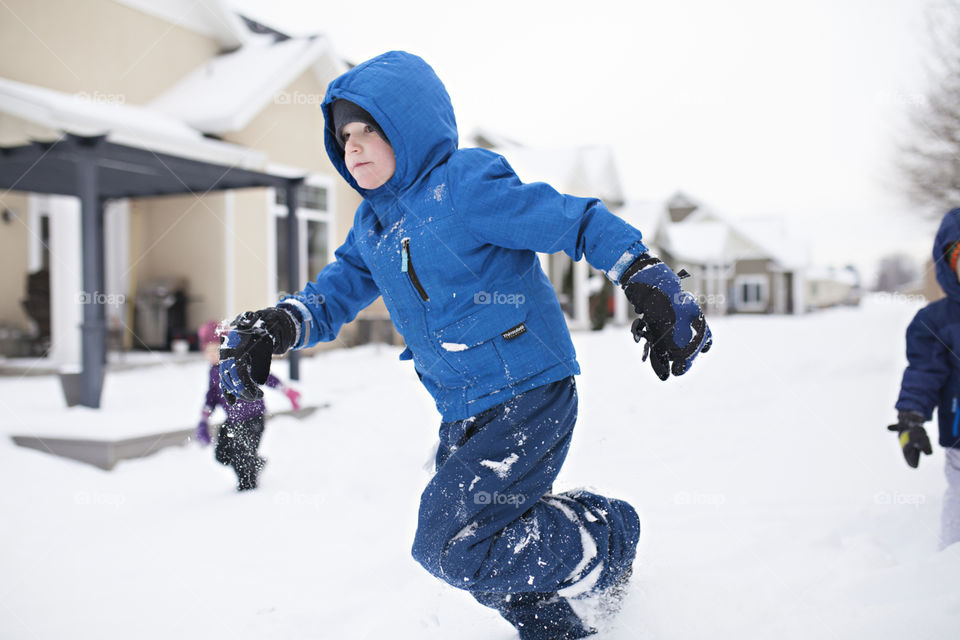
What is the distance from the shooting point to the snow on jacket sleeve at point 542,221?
1.71m

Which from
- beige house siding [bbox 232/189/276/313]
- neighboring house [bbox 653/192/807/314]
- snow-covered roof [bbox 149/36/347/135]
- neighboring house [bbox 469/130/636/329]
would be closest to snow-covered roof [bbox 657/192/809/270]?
neighboring house [bbox 653/192/807/314]

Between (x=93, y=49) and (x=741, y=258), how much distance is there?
29.3 metres

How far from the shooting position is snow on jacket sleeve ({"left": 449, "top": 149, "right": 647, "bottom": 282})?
5.62ft

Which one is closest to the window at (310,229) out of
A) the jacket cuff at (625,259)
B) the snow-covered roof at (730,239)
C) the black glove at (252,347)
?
the black glove at (252,347)

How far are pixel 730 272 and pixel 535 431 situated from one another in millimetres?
32296

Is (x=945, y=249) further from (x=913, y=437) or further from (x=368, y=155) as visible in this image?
(x=368, y=155)

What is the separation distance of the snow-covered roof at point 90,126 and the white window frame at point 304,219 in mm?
3180

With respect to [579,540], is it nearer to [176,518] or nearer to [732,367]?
[176,518]

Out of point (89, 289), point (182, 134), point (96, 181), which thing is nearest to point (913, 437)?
point (89, 289)

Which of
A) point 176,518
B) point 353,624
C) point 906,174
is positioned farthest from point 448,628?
point 906,174

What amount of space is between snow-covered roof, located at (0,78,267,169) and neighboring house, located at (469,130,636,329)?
1007 cm

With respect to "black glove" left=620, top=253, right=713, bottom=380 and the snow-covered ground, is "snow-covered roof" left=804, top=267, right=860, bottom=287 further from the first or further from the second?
"black glove" left=620, top=253, right=713, bottom=380

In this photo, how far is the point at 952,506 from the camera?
2645 millimetres

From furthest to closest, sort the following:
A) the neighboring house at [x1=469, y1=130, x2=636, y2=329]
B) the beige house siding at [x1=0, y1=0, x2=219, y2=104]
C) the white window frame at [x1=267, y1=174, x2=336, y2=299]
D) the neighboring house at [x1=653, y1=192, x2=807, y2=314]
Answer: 1. the neighboring house at [x1=653, y1=192, x2=807, y2=314]
2. the neighboring house at [x1=469, y1=130, x2=636, y2=329]
3. the white window frame at [x1=267, y1=174, x2=336, y2=299]
4. the beige house siding at [x1=0, y1=0, x2=219, y2=104]
